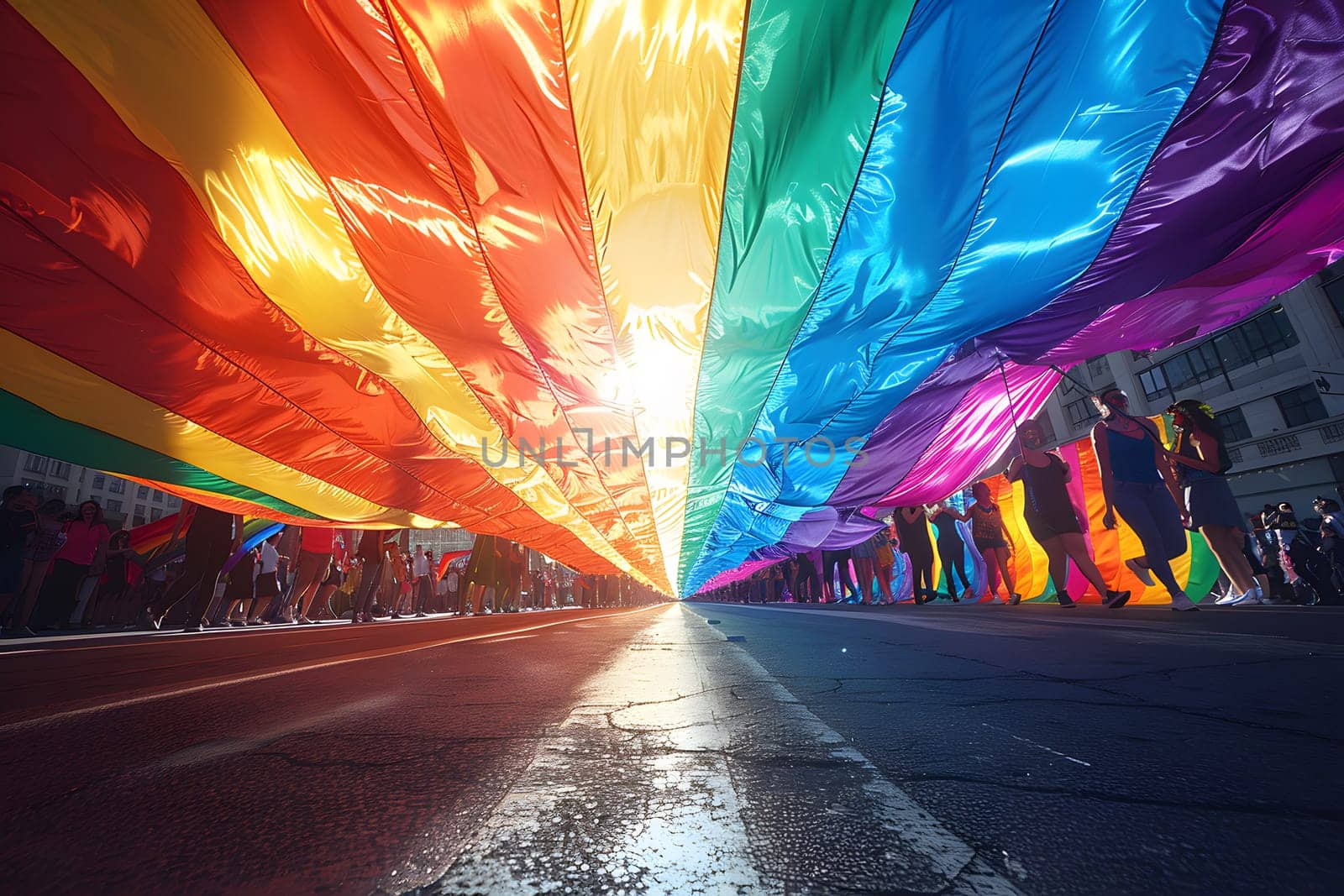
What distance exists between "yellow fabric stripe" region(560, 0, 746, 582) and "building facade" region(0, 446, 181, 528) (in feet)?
93.8

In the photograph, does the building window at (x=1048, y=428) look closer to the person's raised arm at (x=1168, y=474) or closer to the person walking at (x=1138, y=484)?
the person's raised arm at (x=1168, y=474)

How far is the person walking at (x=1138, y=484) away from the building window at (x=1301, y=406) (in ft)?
62.9

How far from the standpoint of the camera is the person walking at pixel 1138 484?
4.68 metres

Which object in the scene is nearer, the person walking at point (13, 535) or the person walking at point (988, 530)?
the person walking at point (13, 535)

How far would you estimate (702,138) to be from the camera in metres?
2.76

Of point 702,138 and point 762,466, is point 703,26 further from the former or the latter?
point 762,466

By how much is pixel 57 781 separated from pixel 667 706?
1.12 m

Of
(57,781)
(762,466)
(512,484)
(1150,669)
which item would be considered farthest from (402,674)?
(512,484)

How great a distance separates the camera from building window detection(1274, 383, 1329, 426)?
16406mm

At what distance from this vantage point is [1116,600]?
15.3 ft

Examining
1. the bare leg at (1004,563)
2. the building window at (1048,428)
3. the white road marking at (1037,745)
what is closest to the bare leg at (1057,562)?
the bare leg at (1004,563)

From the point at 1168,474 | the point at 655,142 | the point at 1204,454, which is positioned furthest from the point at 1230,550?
the point at 655,142

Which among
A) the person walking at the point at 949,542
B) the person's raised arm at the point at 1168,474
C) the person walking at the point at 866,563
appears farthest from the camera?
the person walking at the point at 866,563

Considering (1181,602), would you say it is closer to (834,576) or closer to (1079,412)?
(834,576)
